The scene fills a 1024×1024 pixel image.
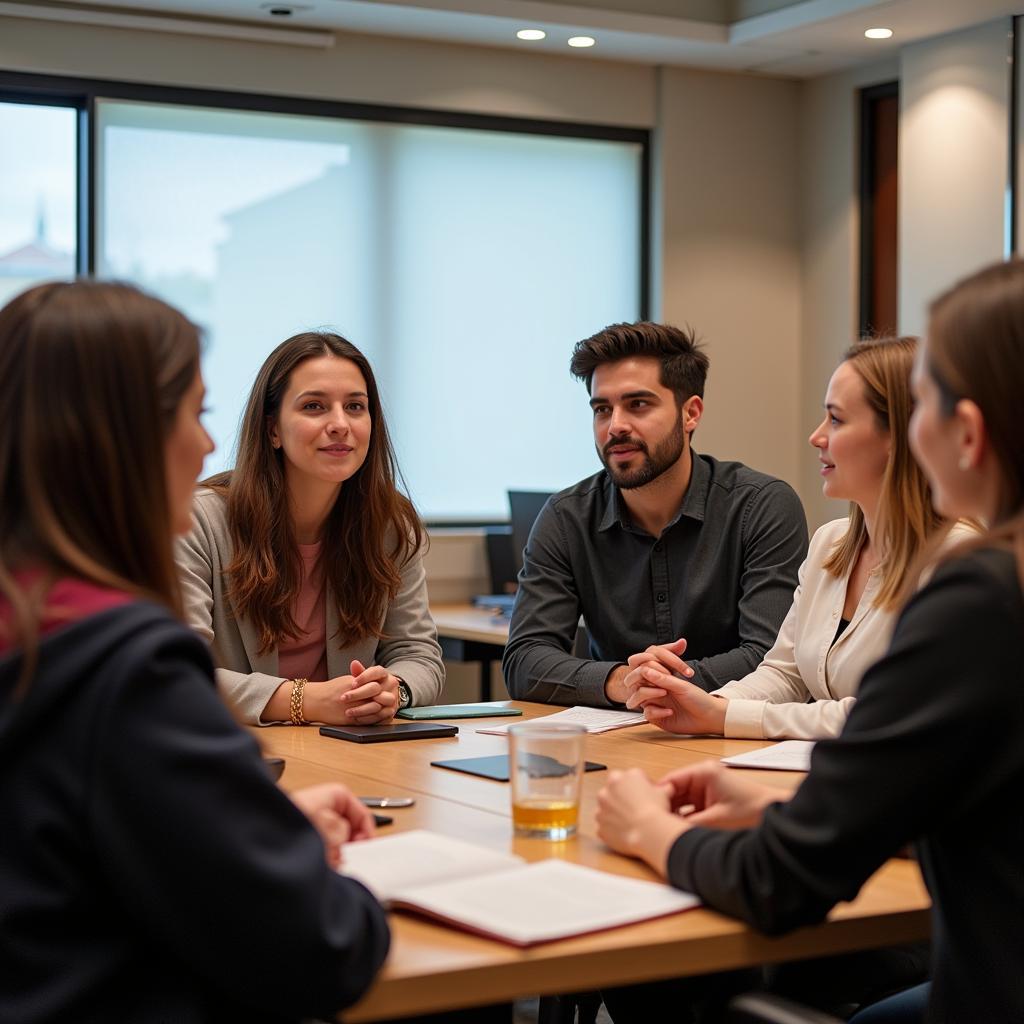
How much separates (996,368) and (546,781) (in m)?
0.69

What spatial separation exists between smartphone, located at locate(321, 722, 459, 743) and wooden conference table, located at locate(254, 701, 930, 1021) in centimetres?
30

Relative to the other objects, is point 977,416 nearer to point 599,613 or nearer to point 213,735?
point 213,735

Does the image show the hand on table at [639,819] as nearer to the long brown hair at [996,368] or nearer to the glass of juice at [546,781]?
the glass of juice at [546,781]

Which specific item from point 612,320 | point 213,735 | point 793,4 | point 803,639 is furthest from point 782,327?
point 213,735

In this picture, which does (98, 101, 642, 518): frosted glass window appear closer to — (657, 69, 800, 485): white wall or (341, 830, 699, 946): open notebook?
(657, 69, 800, 485): white wall

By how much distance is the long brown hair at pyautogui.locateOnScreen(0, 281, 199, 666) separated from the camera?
1.14 meters

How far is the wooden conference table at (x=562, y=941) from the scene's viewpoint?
4.02 ft

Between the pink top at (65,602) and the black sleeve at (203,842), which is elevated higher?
the pink top at (65,602)

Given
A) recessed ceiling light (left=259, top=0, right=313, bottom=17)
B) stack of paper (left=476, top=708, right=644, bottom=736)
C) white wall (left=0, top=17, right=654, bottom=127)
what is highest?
recessed ceiling light (left=259, top=0, right=313, bottom=17)

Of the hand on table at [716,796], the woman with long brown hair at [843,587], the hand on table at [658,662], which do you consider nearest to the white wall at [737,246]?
the woman with long brown hair at [843,587]

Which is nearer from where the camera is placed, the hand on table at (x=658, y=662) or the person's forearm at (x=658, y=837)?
the person's forearm at (x=658, y=837)

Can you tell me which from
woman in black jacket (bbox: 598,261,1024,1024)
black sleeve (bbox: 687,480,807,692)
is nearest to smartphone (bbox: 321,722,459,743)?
black sleeve (bbox: 687,480,807,692)

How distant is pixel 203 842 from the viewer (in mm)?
1068

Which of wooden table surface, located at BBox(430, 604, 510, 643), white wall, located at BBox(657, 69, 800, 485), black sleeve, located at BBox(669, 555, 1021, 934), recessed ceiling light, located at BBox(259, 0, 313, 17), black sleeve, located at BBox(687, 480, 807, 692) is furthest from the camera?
white wall, located at BBox(657, 69, 800, 485)
